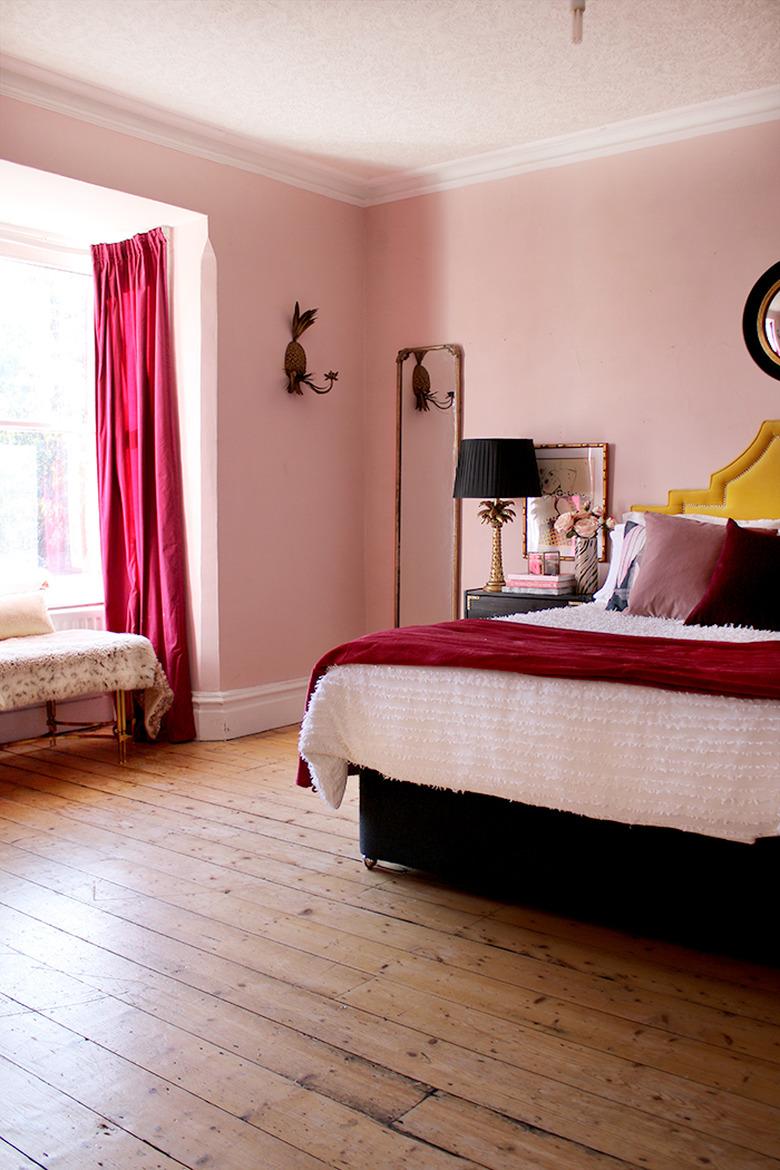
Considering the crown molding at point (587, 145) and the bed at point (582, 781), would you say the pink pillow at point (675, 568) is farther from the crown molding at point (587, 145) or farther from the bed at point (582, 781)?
the crown molding at point (587, 145)

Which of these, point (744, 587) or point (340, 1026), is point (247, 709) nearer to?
point (744, 587)

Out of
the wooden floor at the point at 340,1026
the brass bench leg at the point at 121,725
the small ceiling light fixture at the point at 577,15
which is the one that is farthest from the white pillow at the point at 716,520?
the brass bench leg at the point at 121,725

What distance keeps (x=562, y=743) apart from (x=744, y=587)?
4.16 feet

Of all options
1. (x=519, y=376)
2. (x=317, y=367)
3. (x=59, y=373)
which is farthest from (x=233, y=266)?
(x=519, y=376)

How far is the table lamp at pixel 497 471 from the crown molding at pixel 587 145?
54.4 inches

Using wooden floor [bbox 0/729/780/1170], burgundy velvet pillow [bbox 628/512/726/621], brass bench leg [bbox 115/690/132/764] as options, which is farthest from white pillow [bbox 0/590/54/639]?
burgundy velvet pillow [bbox 628/512/726/621]

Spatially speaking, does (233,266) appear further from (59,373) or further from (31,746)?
(31,746)

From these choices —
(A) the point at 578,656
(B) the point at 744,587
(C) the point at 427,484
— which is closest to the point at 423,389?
(C) the point at 427,484

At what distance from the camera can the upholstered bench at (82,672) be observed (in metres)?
4.29

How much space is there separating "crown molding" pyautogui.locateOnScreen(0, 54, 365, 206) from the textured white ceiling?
64 mm

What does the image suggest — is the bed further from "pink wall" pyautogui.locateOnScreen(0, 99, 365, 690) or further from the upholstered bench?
"pink wall" pyautogui.locateOnScreen(0, 99, 365, 690)

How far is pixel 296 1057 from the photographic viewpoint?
2184 mm

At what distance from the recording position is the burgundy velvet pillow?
152 inches

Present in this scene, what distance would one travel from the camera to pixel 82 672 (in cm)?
448
